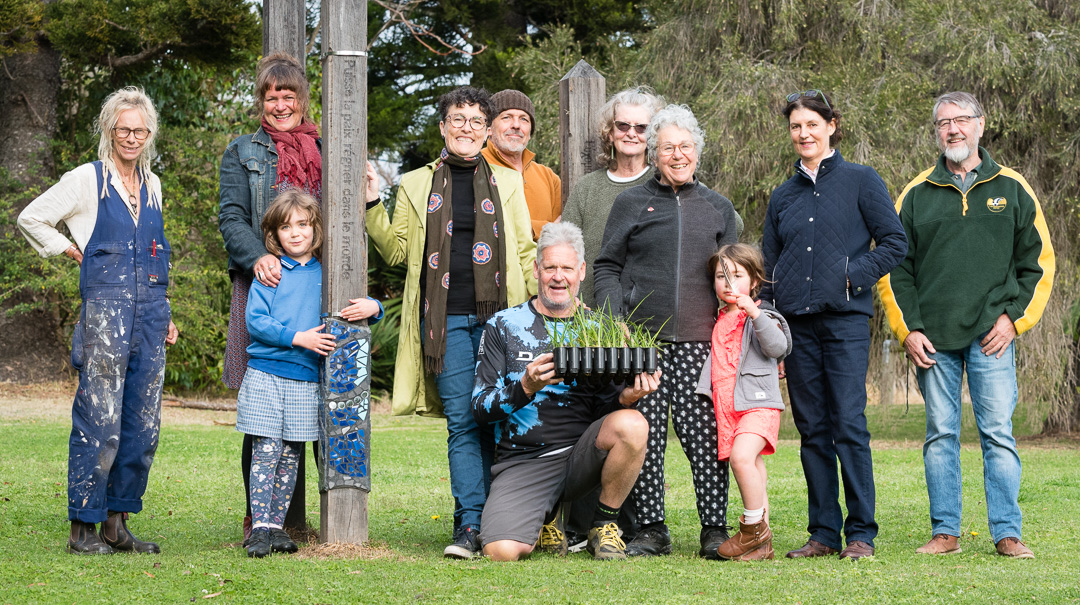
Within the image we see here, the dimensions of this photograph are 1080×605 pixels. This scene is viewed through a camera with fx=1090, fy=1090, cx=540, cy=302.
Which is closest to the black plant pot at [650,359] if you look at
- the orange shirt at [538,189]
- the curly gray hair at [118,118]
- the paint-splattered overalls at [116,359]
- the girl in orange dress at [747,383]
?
the girl in orange dress at [747,383]

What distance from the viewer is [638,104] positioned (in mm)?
5336

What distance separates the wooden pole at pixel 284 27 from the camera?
5.92m

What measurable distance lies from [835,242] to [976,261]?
2.40 ft

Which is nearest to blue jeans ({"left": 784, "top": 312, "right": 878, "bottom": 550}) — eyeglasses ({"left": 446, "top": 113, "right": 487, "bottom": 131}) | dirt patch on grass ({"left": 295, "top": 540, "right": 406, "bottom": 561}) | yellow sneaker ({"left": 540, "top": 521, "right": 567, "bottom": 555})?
yellow sneaker ({"left": 540, "top": 521, "right": 567, "bottom": 555})

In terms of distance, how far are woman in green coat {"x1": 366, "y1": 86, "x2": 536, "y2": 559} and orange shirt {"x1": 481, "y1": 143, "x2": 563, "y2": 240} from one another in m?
0.52

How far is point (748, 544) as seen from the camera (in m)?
4.77

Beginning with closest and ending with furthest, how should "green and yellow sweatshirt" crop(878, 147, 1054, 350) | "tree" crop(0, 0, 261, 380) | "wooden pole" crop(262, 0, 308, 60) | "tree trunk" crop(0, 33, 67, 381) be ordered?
"green and yellow sweatshirt" crop(878, 147, 1054, 350) → "wooden pole" crop(262, 0, 308, 60) → "tree" crop(0, 0, 261, 380) → "tree trunk" crop(0, 33, 67, 381)

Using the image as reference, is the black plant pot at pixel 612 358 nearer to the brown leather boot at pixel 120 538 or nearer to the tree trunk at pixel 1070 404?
the brown leather boot at pixel 120 538

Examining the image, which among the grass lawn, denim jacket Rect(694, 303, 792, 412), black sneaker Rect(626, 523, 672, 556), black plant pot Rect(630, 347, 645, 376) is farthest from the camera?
black sneaker Rect(626, 523, 672, 556)

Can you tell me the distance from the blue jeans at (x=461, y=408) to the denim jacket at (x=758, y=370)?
106 centimetres

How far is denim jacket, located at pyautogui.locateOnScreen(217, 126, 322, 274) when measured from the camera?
5.11 meters

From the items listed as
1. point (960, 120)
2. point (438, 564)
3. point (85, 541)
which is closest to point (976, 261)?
point (960, 120)

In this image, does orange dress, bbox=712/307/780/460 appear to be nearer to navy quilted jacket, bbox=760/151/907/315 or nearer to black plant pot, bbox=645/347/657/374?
navy quilted jacket, bbox=760/151/907/315

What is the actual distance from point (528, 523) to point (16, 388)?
43.1 ft
